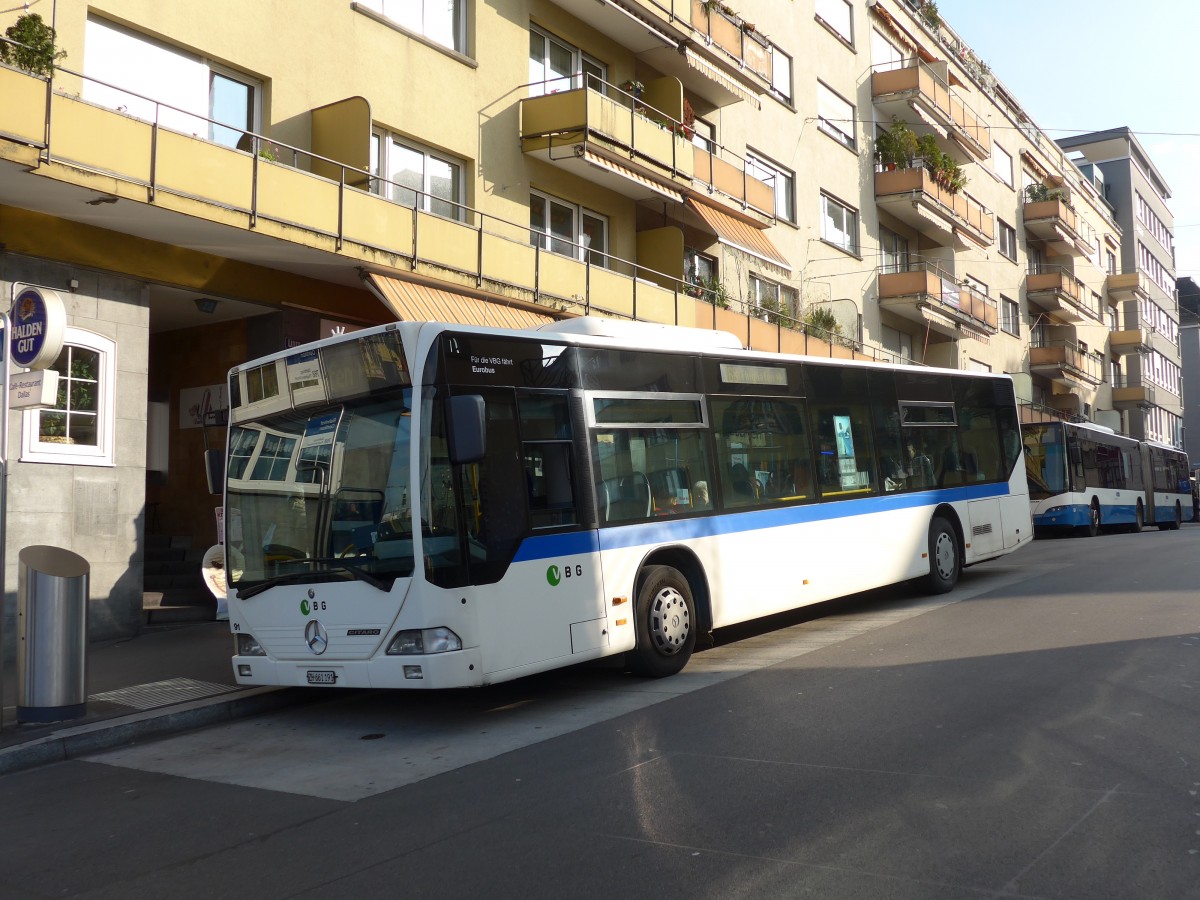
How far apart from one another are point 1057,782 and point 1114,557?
15.4 meters

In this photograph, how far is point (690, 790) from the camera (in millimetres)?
5543

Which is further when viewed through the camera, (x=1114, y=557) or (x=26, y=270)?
(x=1114, y=557)

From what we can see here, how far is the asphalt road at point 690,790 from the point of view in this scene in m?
4.38

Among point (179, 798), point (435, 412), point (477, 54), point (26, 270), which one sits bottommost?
point (179, 798)

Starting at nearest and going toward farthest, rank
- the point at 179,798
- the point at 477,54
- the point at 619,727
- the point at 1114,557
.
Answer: the point at 179,798, the point at 619,727, the point at 477,54, the point at 1114,557

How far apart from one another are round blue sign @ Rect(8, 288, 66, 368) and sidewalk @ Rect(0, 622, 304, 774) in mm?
2621

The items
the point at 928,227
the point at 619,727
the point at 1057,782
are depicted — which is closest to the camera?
the point at 1057,782

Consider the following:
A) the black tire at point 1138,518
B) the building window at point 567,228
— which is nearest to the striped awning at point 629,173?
the building window at point 567,228

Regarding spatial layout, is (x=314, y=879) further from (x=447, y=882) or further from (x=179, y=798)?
(x=179, y=798)

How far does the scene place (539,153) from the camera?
18.8 meters

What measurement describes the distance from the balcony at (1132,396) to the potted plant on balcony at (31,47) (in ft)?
191

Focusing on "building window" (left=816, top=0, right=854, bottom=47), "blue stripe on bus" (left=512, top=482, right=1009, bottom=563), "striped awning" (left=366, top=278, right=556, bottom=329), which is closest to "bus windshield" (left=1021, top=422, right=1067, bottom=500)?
"building window" (left=816, top=0, right=854, bottom=47)

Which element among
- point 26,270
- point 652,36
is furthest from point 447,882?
point 652,36

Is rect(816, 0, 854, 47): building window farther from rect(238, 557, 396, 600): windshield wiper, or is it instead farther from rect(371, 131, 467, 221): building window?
rect(238, 557, 396, 600): windshield wiper
